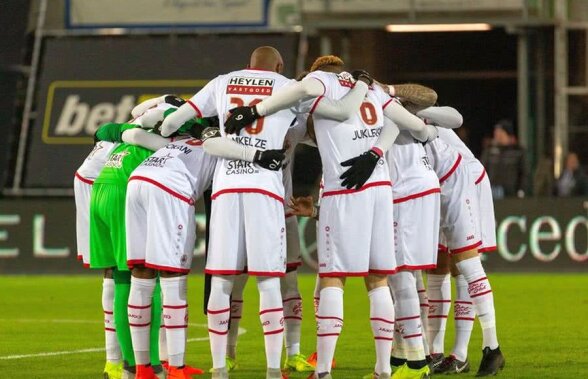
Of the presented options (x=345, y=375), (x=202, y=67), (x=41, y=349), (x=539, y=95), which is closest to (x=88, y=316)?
(x=41, y=349)

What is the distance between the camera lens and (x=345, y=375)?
419 inches

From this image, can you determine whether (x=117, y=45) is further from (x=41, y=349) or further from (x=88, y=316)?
(x=41, y=349)

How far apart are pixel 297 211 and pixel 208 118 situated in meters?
0.88

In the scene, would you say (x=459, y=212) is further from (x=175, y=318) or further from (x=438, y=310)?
(x=175, y=318)

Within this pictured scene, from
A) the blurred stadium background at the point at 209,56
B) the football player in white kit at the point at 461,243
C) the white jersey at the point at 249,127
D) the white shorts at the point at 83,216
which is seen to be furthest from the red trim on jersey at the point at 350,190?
the blurred stadium background at the point at 209,56

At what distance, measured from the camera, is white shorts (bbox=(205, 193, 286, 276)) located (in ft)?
31.3

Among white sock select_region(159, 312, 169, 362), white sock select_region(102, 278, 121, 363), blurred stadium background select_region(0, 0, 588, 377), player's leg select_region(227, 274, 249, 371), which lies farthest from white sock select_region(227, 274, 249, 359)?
blurred stadium background select_region(0, 0, 588, 377)

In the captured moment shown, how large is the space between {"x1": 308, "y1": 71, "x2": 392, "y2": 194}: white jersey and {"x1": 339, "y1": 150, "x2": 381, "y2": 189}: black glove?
0.19ft

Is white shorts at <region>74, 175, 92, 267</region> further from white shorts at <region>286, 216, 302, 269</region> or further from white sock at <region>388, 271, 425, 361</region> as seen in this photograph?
white sock at <region>388, 271, 425, 361</region>

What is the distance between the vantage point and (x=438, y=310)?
1111cm

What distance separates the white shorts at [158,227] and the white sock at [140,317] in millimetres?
170

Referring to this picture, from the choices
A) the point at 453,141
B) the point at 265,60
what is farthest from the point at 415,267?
the point at 265,60

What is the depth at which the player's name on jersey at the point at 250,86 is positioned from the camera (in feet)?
32.3

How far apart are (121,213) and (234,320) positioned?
143cm
